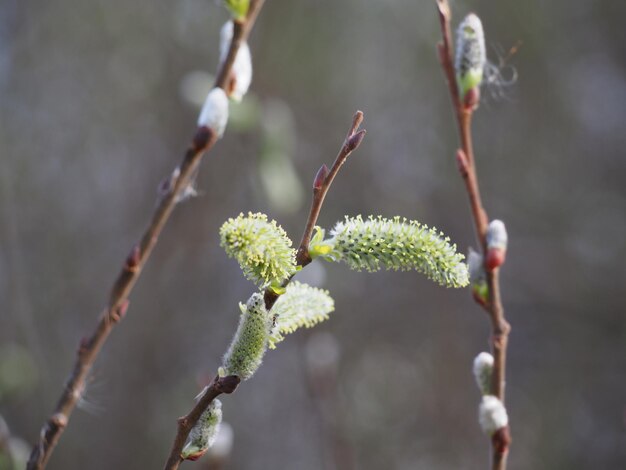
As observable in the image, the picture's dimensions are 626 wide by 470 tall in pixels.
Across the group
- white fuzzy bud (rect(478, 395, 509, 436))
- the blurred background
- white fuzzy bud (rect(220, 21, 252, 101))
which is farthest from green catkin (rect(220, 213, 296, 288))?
the blurred background

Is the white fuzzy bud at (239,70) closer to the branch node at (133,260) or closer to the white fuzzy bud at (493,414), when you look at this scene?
the branch node at (133,260)

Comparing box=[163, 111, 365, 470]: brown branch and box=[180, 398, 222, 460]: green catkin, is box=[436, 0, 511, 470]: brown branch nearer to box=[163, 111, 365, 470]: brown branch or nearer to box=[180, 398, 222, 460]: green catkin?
box=[163, 111, 365, 470]: brown branch

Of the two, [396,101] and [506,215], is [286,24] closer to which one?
[396,101]

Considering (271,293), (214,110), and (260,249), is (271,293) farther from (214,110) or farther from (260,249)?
(214,110)

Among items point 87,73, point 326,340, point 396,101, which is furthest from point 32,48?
point 326,340

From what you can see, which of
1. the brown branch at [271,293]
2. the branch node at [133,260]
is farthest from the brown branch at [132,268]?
the brown branch at [271,293]

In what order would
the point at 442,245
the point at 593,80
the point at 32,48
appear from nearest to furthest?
the point at 442,245 → the point at 32,48 → the point at 593,80

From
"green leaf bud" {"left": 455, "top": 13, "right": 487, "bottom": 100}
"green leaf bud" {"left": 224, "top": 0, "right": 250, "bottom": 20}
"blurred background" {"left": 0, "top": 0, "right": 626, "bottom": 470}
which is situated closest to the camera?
"green leaf bud" {"left": 224, "top": 0, "right": 250, "bottom": 20}
